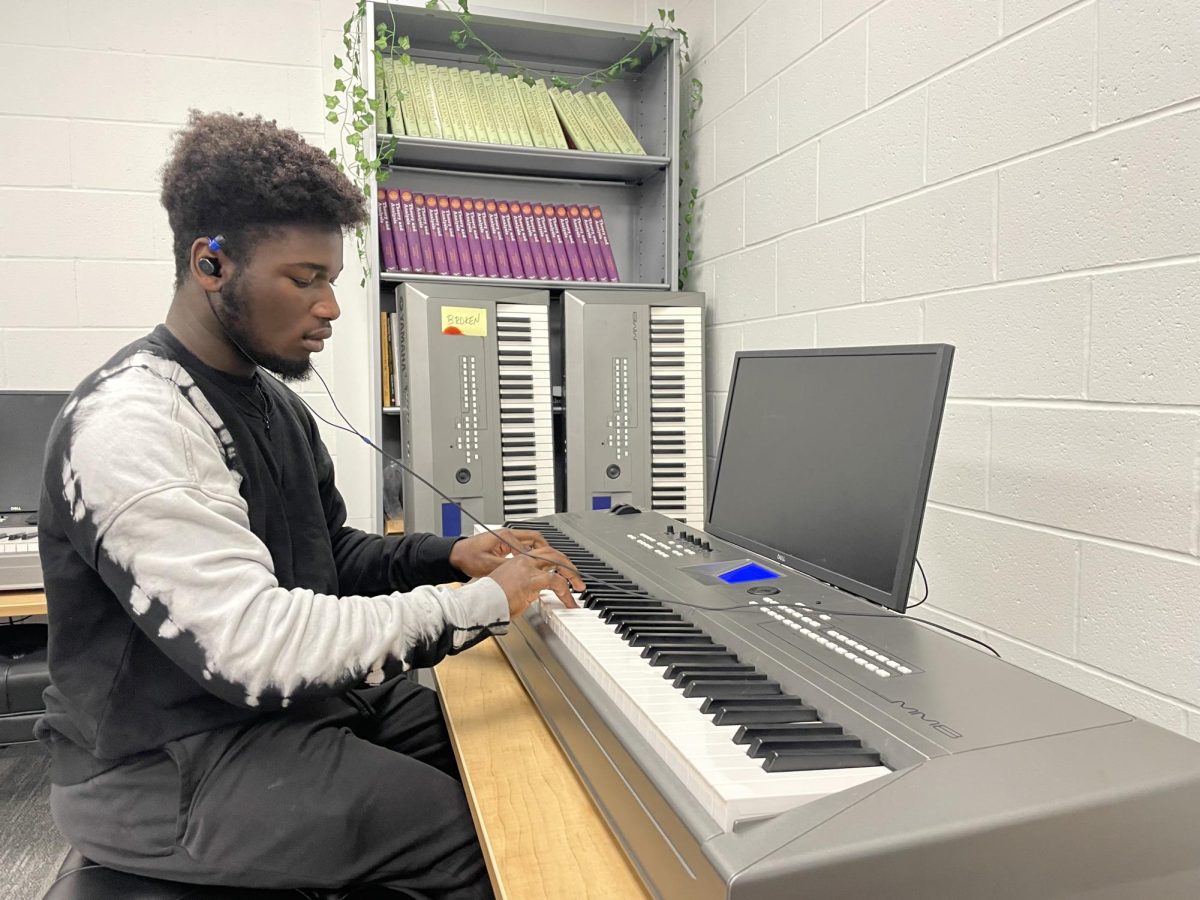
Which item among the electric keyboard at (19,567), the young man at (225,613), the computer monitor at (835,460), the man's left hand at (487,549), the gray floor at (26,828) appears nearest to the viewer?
the young man at (225,613)

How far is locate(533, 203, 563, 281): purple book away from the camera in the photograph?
2678 millimetres

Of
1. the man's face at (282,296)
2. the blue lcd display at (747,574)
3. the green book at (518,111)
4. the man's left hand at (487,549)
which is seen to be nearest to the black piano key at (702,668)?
the blue lcd display at (747,574)

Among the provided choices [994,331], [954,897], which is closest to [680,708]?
[954,897]

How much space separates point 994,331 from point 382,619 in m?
1.11

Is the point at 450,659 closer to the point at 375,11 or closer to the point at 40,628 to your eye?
the point at 40,628

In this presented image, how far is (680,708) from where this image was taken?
2.63 feet

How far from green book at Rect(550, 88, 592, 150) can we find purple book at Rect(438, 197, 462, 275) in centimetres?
44

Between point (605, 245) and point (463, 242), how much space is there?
464mm

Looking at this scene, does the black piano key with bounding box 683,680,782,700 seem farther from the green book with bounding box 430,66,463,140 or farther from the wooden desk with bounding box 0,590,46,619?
the green book with bounding box 430,66,463,140

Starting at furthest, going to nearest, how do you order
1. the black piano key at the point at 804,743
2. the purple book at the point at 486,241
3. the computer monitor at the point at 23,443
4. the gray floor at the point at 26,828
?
the purple book at the point at 486,241 → the computer monitor at the point at 23,443 → the gray floor at the point at 26,828 → the black piano key at the point at 804,743

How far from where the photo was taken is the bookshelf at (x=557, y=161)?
2506mm

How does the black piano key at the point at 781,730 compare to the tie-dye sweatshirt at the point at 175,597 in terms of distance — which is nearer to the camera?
the black piano key at the point at 781,730

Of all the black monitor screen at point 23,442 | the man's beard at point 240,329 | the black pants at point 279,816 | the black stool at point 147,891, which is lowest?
the black stool at point 147,891

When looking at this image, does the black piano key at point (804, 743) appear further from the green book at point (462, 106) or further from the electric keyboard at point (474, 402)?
the green book at point (462, 106)
